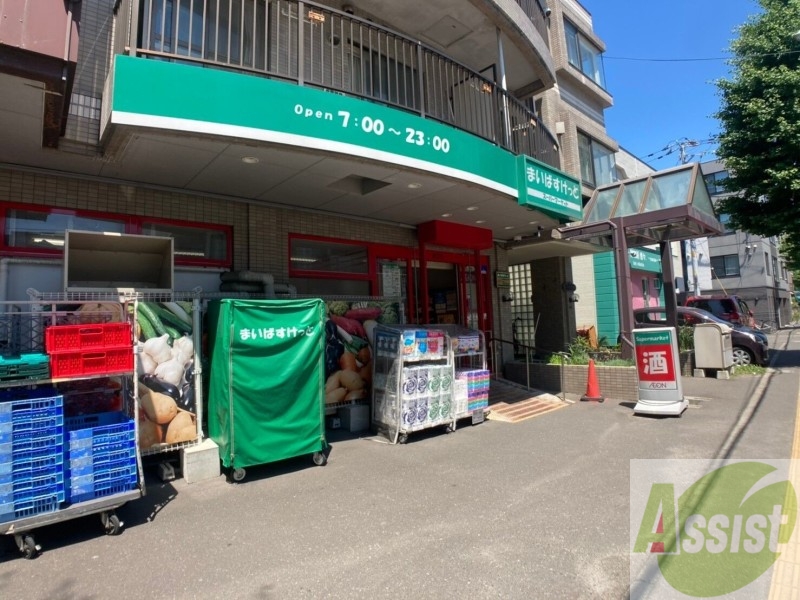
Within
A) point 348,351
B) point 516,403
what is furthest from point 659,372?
point 348,351

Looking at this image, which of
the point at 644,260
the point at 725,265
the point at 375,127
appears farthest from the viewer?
the point at 725,265

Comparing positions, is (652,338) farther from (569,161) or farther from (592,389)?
(569,161)

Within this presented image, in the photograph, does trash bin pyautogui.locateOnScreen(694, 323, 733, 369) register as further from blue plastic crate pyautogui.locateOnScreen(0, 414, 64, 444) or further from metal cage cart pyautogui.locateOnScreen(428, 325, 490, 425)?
blue plastic crate pyautogui.locateOnScreen(0, 414, 64, 444)

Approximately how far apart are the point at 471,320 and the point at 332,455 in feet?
18.9

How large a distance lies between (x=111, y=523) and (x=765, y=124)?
52.9ft

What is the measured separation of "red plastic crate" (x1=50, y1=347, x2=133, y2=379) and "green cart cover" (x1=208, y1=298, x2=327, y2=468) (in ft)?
3.47

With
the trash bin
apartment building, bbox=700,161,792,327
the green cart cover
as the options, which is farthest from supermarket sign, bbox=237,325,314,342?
apartment building, bbox=700,161,792,327

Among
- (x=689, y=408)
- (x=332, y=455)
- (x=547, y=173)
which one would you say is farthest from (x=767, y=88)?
(x=332, y=455)

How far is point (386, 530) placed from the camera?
3.92 meters

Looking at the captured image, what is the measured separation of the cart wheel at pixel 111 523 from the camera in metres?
3.89

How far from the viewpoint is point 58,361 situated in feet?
12.6

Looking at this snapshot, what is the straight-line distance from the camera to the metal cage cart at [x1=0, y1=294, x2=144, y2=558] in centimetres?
357

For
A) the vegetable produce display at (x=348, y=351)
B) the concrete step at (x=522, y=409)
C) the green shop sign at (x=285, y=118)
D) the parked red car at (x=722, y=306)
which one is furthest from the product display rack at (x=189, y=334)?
the parked red car at (x=722, y=306)

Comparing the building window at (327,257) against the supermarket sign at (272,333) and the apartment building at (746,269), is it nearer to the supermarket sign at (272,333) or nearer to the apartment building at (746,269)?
the supermarket sign at (272,333)
